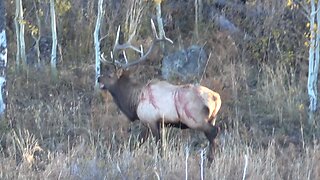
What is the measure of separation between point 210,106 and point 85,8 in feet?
22.9

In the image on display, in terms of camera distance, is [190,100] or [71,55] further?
[71,55]

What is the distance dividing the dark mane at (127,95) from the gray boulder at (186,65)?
2581 mm

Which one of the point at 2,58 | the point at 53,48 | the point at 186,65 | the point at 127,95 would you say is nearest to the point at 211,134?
the point at 127,95

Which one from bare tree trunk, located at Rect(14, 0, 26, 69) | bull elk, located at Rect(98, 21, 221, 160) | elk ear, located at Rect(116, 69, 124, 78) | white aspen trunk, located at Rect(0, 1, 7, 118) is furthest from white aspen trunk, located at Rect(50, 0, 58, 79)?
bull elk, located at Rect(98, 21, 221, 160)

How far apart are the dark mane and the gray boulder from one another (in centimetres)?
258

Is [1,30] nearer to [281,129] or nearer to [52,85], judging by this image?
[52,85]

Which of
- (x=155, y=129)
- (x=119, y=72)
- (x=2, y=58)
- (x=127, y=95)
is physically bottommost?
(x=155, y=129)

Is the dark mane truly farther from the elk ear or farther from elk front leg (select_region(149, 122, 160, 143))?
elk front leg (select_region(149, 122, 160, 143))

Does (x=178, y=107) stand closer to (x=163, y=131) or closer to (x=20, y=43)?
(x=163, y=131)

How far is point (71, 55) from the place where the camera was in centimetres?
1559

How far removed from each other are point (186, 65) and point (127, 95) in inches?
129

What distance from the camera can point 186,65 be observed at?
1466cm

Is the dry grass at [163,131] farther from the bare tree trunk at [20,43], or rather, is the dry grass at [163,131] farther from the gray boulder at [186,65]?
the bare tree trunk at [20,43]

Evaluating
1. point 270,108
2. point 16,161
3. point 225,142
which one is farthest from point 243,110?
point 16,161
